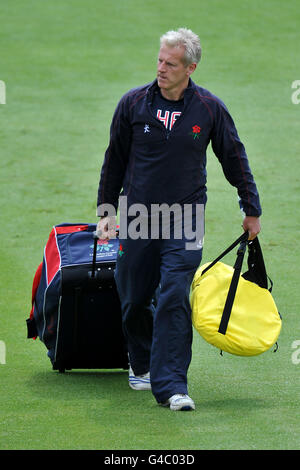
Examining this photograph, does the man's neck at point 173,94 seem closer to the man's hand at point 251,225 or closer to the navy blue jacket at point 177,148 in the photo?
the navy blue jacket at point 177,148

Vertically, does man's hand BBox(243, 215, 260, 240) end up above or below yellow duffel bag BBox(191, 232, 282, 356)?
above

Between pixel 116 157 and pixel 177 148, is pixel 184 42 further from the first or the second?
pixel 116 157

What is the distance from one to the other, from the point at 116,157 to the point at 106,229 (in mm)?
378

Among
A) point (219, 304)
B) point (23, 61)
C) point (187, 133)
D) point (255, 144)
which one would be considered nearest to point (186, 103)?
point (187, 133)

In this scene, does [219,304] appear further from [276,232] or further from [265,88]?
[265,88]

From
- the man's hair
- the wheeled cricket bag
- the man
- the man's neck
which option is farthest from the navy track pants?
the man's hair

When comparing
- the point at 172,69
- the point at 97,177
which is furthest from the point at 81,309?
the point at 97,177

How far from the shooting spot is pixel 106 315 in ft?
17.8

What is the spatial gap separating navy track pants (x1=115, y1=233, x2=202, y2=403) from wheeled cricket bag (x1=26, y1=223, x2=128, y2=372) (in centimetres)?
24

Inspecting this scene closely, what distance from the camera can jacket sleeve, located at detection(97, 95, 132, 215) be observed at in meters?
5.06

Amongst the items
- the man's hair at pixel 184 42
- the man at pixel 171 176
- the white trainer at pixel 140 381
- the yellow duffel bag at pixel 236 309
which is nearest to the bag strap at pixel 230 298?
the yellow duffel bag at pixel 236 309

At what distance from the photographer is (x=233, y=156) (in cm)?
504

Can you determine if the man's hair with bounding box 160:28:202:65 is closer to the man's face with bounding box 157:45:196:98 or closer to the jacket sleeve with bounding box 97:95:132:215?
the man's face with bounding box 157:45:196:98
